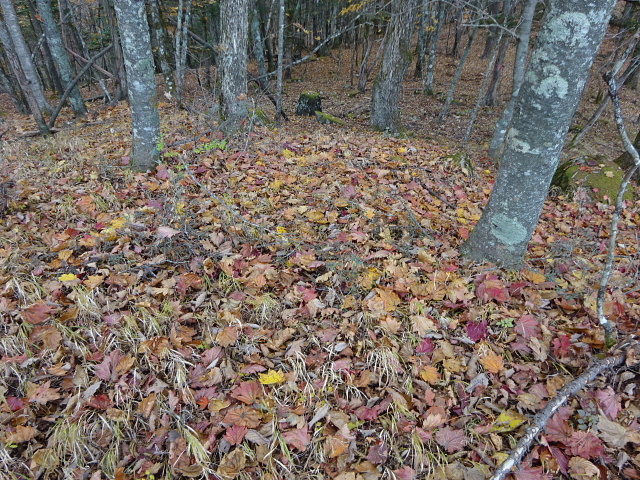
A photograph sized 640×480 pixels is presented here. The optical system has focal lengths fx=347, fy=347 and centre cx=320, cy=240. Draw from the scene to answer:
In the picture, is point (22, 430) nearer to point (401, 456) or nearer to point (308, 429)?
point (308, 429)

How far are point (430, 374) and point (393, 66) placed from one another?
760 cm

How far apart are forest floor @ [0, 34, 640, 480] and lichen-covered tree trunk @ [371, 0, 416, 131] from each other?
4.85 meters

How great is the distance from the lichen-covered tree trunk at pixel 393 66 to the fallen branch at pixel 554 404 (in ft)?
24.1

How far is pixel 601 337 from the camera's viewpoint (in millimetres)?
2477

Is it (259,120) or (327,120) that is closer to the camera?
(259,120)

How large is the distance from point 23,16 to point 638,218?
74.8 feet

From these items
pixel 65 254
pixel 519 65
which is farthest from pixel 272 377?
pixel 519 65

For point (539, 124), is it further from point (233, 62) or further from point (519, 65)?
point (233, 62)

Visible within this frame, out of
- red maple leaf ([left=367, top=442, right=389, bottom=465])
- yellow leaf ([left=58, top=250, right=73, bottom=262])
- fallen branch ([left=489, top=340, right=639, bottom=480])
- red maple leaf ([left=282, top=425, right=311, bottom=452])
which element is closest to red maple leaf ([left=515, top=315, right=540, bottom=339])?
fallen branch ([left=489, top=340, right=639, bottom=480])

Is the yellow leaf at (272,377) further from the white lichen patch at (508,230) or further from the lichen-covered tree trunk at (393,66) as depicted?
the lichen-covered tree trunk at (393,66)

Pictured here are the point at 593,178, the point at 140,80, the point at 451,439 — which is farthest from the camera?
the point at 593,178

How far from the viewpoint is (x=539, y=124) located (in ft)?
8.79

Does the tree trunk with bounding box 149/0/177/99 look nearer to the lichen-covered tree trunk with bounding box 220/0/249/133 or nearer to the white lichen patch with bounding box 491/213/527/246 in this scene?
the lichen-covered tree trunk with bounding box 220/0/249/133

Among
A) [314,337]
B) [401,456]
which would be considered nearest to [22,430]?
[314,337]
